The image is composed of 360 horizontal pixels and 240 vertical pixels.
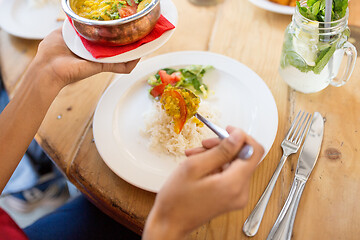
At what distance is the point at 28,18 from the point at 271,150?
1.42 metres

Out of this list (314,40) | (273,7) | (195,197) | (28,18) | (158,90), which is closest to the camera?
(195,197)

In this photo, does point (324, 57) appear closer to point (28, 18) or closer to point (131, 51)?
point (131, 51)

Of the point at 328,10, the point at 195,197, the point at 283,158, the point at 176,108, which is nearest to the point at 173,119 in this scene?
the point at 176,108

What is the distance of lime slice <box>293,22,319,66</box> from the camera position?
3.62 ft

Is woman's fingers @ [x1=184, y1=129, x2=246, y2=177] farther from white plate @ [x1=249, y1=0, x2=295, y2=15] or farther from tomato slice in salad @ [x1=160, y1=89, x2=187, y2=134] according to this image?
white plate @ [x1=249, y1=0, x2=295, y2=15]

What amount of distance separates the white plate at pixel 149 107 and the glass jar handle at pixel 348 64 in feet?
Answer: 0.87

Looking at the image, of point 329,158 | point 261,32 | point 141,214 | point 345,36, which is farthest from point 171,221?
point 261,32

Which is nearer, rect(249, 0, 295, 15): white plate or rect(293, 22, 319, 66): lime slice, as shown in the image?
rect(293, 22, 319, 66): lime slice

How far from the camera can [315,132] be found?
1.11 meters

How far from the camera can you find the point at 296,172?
102cm

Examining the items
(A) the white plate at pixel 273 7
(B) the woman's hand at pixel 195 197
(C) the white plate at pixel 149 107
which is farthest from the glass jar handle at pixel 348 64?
(B) the woman's hand at pixel 195 197

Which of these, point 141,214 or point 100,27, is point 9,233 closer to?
point 141,214

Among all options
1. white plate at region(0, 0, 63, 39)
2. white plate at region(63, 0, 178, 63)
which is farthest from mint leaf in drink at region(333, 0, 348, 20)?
white plate at region(0, 0, 63, 39)

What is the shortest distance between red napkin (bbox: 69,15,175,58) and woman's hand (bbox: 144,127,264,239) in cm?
59
